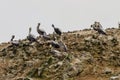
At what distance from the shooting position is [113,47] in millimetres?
51031

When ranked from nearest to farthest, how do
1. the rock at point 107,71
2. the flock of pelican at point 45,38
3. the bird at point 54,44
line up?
the rock at point 107,71 < the bird at point 54,44 < the flock of pelican at point 45,38

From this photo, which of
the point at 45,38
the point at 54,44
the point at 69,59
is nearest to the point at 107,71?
the point at 69,59

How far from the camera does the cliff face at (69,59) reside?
153 ft

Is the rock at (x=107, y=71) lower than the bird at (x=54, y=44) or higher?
lower

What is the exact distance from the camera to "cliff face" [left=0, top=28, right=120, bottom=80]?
153 ft

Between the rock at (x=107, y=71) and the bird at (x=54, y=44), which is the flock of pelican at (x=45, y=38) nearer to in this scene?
the bird at (x=54, y=44)

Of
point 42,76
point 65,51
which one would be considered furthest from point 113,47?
point 42,76

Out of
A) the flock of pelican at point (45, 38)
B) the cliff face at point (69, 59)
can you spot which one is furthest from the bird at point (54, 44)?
the cliff face at point (69, 59)

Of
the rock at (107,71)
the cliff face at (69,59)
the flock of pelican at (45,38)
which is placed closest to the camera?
the rock at (107,71)

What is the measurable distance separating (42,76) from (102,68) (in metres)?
4.67

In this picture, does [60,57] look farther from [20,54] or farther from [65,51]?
[20,54]

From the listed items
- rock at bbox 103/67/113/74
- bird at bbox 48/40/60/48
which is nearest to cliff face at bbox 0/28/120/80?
rock at bbox 103/67/113/74

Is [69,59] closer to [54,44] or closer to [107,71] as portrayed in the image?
[107,71]

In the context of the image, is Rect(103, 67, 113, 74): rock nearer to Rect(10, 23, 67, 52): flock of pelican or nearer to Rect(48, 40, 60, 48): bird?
Rect(10, 23, 67, 52): flock of pelican
